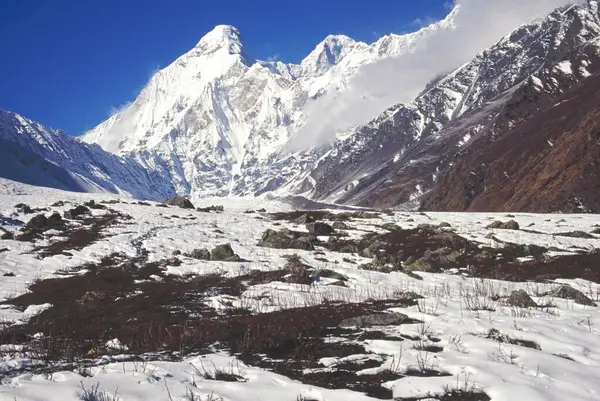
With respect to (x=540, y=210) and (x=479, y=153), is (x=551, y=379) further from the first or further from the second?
(x=479, y=153)

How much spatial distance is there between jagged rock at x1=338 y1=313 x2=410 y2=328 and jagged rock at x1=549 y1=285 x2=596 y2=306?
18.6 ft

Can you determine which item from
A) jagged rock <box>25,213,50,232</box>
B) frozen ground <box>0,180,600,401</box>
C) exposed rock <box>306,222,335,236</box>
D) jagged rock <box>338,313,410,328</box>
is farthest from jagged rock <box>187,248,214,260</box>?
jagged rock <box>338,313,410,328</box>

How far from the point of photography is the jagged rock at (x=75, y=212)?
35.7 m

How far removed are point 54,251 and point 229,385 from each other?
20.8 m

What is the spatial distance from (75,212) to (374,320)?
3232cm

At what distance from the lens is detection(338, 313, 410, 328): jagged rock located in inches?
417

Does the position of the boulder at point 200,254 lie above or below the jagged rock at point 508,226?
below

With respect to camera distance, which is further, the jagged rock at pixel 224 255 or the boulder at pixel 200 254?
the boulder at pixel 200 254

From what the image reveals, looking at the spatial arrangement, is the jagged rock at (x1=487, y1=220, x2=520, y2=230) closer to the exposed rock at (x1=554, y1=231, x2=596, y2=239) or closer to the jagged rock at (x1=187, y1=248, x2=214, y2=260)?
the exposed rock at (x1=554, y1=231, x2=596, y2=239)

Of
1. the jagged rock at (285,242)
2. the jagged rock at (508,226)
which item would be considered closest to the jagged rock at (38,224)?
the jagged rock at (285,242)

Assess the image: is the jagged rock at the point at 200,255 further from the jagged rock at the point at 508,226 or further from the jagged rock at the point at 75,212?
the jagged rock at the point at 508,226

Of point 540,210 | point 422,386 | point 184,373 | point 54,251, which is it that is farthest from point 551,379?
point 540,210

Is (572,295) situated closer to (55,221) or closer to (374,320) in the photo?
(374,320)

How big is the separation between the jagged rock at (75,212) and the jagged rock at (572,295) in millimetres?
32477
